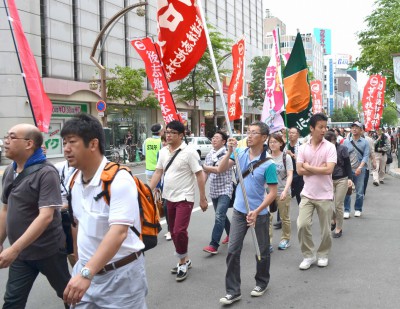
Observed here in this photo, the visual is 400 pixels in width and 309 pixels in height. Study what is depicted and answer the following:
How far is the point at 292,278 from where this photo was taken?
4.90 m

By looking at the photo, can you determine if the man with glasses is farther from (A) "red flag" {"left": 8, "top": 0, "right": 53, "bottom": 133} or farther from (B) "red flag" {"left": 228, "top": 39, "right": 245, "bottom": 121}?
(B) "red flag" {"left": 228, "top": 39, "right": 245, "bottom": 121}

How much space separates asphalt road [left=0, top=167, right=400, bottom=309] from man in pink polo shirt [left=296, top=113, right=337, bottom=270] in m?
0.23

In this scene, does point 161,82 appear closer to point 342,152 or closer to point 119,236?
point 342,152

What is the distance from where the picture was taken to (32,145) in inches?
126

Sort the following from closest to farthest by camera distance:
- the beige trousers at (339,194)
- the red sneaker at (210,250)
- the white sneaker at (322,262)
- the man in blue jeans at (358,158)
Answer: the white sneaker at (322,262), the red sneaker at (210,250), the beige trousers at (339,194), the man in blue jeans at (358,158)

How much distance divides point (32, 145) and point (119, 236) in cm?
137

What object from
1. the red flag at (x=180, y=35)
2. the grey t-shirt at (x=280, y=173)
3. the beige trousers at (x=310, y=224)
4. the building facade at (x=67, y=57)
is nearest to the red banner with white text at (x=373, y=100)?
the building facade at (x=67, y=57)

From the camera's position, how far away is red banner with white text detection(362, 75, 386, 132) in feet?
57.7

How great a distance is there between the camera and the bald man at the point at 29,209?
309 cm

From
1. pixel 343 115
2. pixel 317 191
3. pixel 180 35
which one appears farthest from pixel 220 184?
pixel 343 115

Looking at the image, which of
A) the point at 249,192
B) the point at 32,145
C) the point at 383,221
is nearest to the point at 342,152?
the point at 383,221

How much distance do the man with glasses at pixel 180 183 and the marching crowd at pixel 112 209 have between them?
0.01 m

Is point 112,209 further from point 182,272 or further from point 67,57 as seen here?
point 67,57

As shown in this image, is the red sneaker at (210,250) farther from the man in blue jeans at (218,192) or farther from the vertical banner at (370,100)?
the vertical banner at (370,100)
